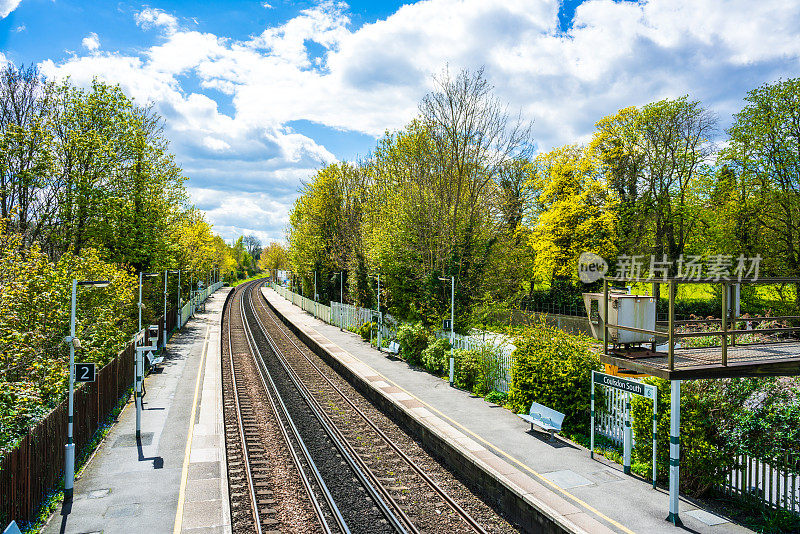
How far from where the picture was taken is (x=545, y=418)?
41.9 feet

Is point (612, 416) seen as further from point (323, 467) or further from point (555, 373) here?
point (323, 467)

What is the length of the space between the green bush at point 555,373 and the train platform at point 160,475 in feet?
28.0

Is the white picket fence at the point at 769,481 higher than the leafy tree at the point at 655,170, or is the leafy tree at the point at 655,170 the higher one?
the leafy tree at the point at 655,170

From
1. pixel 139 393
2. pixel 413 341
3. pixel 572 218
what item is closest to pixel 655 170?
pixel 572 218

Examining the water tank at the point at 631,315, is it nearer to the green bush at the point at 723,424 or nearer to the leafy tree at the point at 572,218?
the green bush at the point at 723,424

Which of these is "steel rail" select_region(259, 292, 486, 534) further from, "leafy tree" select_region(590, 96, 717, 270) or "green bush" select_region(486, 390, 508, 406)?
"leafy tree" select_region(590, 96, 717, 270)

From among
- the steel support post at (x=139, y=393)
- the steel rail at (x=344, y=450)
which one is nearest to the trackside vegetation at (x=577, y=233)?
the steel rail at (x=344, y=450)

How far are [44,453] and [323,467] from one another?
586cm

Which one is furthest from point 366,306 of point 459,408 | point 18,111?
point 18,111

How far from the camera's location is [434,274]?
75.5 feet

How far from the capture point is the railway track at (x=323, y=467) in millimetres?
9492

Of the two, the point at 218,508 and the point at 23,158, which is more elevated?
the point at 23,158

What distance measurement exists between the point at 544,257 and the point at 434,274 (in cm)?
1483

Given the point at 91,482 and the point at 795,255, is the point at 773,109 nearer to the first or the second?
the point at 795,255
